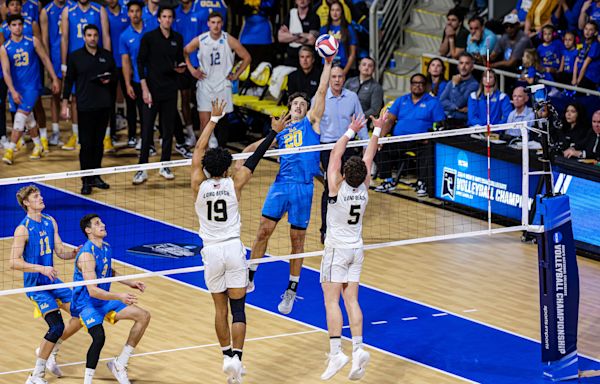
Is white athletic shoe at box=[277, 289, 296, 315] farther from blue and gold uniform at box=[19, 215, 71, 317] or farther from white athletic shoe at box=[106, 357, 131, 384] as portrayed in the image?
blue and gold uniform at box=[19, 215, 71, 317]

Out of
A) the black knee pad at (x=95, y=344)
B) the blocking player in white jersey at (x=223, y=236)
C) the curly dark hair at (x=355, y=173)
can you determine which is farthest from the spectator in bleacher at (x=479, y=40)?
the black knee pad at (x=95, y=344)

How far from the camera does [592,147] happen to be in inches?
666

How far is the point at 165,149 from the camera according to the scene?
1895 cm

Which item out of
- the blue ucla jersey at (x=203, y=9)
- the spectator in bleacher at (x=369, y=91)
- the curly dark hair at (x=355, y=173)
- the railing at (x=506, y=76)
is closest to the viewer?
the curly dark hair at (x=355, y=173)

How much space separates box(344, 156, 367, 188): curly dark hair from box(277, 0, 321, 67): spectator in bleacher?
9.76 metres

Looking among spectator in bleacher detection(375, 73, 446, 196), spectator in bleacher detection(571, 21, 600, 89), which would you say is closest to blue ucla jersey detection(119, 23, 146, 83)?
spectator in bleacher detection(375, 73, 446, 196)

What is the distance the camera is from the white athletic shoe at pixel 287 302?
13.8m

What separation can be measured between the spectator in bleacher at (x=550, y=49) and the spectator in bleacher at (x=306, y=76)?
3799 mm

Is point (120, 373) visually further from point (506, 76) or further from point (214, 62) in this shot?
point (506, 76)

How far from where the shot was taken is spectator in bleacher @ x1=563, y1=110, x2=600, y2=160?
661 inches

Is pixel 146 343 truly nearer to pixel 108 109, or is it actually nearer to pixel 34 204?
pixel 34 204

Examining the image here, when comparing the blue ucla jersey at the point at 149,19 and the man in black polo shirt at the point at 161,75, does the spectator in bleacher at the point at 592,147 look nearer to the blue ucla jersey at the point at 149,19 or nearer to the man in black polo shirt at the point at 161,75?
the man in black polo shirt at the point at 161,75

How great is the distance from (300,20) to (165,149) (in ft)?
12.9

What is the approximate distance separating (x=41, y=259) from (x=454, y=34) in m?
10.8
